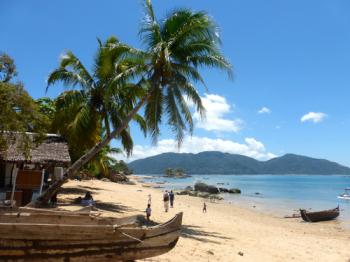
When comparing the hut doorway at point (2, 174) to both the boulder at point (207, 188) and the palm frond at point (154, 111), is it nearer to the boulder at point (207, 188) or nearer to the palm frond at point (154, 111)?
the palm frond at point (154, 111)

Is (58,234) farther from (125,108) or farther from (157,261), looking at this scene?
(125,108)

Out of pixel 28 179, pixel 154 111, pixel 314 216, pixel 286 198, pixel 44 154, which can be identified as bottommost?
pixel 314 216

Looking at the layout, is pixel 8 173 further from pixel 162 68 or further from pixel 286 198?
pixel 286 198

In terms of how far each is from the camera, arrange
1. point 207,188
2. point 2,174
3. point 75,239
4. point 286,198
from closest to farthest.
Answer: point 75,239 → point 2,174 → point 286,198 → point 207,188

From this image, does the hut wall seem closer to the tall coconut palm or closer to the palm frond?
the tall coconut palm

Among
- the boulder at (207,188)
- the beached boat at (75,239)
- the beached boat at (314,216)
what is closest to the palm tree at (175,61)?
the beached boat at (75,239)

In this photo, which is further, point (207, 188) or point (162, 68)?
point (207, 188)

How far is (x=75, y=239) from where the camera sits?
256 inches

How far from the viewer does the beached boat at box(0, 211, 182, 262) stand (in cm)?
604

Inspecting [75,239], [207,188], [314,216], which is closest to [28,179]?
[75,239]

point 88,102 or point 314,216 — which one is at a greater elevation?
point 88,102

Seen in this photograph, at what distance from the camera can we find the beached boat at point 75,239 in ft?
19.8

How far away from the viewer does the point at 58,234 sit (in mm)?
6340

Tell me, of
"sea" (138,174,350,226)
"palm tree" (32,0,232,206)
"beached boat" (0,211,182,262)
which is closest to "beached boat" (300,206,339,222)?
"sea" (138,174,350,226)
